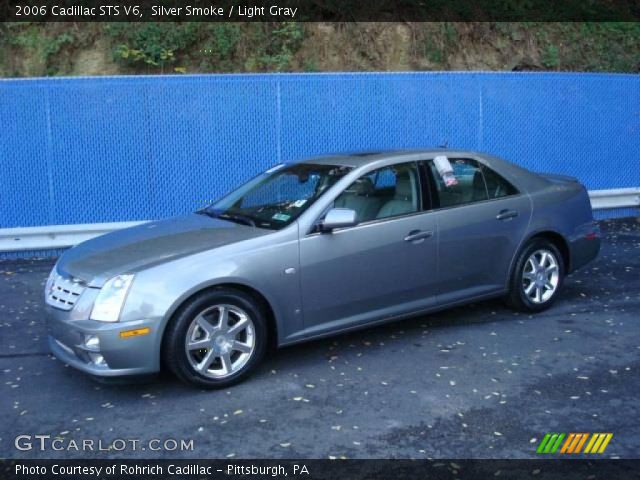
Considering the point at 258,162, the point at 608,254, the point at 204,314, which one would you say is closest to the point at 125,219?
the point at 258,162

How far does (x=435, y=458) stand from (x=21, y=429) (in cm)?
252

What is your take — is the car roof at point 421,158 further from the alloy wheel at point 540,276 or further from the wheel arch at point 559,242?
the alloy wheel at point 540,276

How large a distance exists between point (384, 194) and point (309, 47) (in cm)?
776

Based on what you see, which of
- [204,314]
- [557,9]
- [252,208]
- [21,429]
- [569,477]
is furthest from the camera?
[557,9]

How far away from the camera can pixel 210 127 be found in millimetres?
9805

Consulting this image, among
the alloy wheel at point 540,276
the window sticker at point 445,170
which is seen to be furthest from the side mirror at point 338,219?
the alloy wheel at point 540,276

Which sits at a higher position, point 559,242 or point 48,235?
point 559,242

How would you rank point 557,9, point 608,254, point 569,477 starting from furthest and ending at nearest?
1. point 557,9
2. point 608,254
3. point 569,477

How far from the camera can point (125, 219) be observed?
9.56m

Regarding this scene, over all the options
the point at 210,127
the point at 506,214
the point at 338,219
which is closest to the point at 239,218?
the point at 338,219

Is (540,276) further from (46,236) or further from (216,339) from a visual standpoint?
(46,236)

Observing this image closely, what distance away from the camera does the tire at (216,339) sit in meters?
4.69

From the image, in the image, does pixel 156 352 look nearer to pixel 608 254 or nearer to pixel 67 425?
pixel 67 425

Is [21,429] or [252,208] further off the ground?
[252,208]
